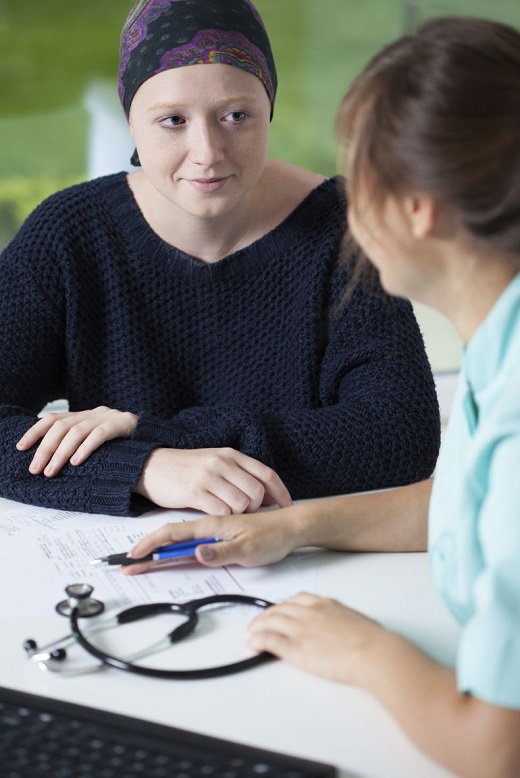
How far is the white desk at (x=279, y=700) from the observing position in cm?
79

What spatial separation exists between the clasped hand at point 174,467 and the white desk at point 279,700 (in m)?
0.26

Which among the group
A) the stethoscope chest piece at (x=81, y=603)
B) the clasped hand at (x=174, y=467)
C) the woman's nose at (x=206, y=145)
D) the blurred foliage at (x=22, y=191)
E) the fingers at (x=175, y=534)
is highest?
the blurred foliage at (x=22, y=191)

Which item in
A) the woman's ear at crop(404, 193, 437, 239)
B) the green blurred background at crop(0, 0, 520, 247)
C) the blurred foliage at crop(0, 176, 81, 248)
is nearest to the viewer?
the woman's ear at crop(404, 193, 437, 239)

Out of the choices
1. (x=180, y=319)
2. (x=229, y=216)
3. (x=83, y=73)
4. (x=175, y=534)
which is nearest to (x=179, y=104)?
(x=229, y=216)

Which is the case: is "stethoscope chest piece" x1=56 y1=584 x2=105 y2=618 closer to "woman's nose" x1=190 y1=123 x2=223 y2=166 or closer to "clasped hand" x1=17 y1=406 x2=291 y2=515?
"clasped hand" x1=17 y1=406 x2=291 y2=515

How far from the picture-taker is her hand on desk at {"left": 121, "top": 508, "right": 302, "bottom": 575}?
1.09 meters

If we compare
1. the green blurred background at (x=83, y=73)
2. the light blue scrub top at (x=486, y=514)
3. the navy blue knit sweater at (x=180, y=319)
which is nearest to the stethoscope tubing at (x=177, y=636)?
the light blue scrub top at (x=486, y=514)

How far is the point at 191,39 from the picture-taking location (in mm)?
1453

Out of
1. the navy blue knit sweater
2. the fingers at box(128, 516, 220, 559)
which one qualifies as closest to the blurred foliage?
the navy blue knit sweater

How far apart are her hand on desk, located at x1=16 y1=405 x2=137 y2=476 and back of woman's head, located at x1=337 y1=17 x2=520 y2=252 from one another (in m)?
0.63

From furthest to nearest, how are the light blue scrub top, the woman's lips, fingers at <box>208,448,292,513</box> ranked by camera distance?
the woman's lips → fingers at <box>208,448,292,513</box> → the light blue scrub top

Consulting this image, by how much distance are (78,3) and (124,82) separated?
159cm

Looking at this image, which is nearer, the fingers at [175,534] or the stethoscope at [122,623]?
the stethoscope at [122,623]

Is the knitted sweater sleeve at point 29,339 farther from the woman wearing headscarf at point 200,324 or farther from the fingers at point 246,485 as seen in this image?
the fingers at point 246,485
